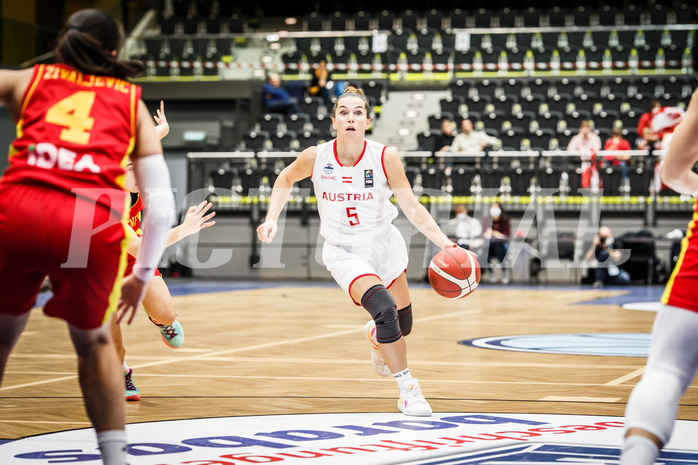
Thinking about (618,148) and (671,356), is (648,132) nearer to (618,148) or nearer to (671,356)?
(618,148)

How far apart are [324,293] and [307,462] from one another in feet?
39.8

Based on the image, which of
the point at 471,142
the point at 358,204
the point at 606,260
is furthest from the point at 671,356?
the point at 471,142

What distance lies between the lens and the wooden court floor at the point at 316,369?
5102 millimetres

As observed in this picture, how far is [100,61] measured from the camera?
303 cm

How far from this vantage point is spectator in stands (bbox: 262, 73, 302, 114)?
21.8m

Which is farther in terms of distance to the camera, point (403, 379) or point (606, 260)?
point (606, 260)

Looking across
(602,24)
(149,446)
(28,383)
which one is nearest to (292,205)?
(602,24)

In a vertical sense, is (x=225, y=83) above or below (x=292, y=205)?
above

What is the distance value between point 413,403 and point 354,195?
1327 millimetres

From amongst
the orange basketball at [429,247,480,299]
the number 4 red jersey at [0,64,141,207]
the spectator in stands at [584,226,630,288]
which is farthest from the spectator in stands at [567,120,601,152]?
the number 4 red jersey at [0,64,141,207]

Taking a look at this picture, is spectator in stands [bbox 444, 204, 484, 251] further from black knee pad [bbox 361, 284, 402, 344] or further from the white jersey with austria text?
black knee pad [bbox 361, 284, 402, 344]

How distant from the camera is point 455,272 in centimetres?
569

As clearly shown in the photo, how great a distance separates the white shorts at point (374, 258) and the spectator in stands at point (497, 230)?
39.1 feet

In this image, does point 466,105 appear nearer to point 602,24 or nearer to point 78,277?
point 602,24
